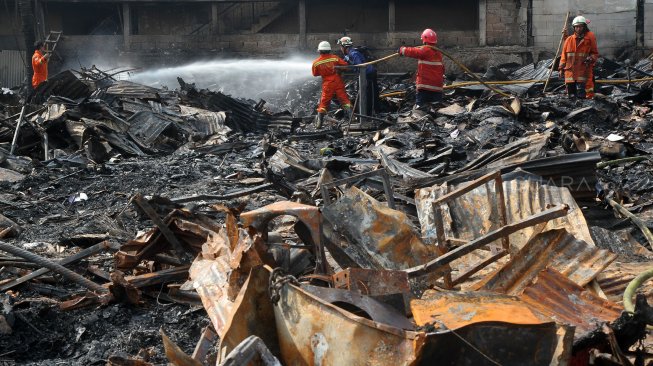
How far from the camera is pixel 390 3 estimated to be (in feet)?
78.2

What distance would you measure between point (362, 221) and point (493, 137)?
6.64 metres

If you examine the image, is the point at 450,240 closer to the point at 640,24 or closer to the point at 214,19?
the point at 640,24

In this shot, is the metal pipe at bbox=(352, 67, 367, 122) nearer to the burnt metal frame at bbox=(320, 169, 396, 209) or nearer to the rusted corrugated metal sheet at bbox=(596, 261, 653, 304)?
the burnt metal frame at bbox=(320, 169, 396, 209)

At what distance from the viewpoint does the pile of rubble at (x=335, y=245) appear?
Answer: 3.27 metres

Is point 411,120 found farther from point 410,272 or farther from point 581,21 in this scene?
point 410,272

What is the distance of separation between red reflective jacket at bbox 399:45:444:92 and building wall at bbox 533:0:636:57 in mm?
9720

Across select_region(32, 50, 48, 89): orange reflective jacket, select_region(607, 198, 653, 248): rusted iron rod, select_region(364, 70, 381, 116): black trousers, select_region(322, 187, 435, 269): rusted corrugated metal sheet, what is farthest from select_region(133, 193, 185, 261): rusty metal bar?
select_region(32, 50, 48, 89): orange reflective jacket

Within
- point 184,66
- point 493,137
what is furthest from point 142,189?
point 184,66

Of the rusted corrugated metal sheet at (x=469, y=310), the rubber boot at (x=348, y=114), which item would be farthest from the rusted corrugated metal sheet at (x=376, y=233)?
the rubber boot at (x=348, y=114)

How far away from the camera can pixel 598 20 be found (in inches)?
898

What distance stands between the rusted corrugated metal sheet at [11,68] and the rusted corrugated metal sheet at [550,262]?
2272 centimetres

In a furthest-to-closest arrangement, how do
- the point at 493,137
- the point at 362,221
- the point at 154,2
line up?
the point at 154,2 < the point at 493,137 < the point at 362,221

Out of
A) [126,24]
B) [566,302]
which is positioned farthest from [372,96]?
[126,24]

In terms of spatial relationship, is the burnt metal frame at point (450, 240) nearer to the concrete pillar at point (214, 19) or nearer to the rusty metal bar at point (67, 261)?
the rusty metal bar at point (67, 261)
